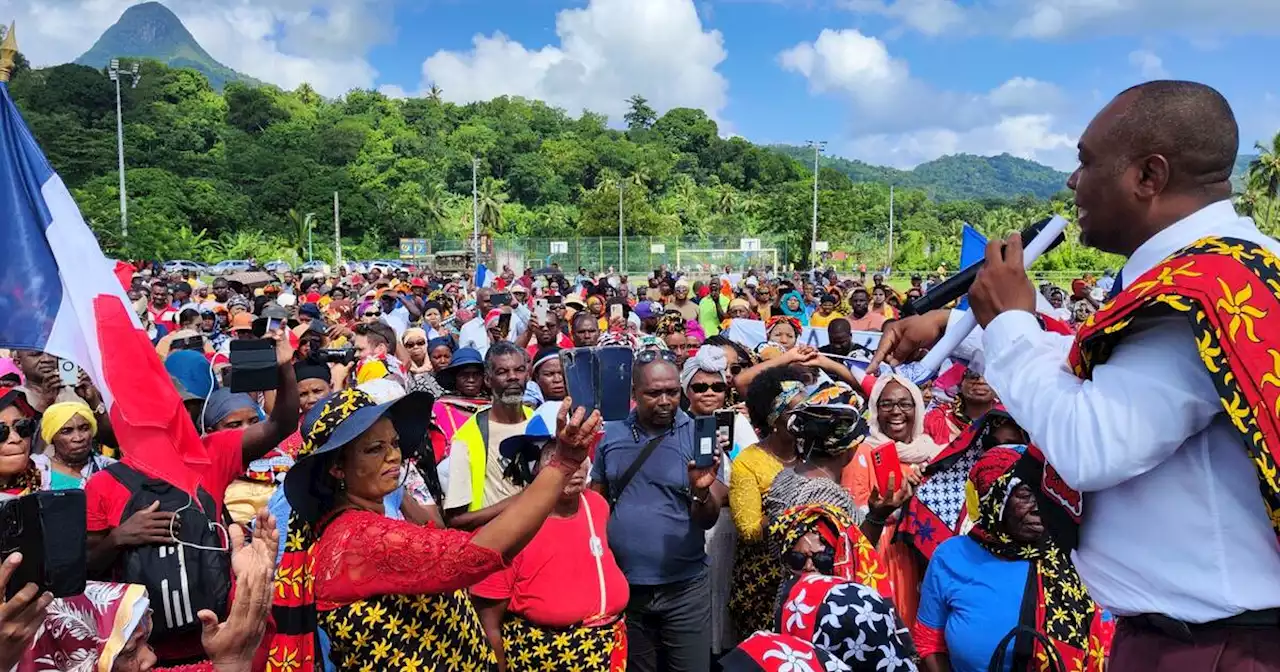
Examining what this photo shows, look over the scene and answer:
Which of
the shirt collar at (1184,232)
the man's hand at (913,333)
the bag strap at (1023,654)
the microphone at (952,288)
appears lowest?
the bag strap at (1023,654)

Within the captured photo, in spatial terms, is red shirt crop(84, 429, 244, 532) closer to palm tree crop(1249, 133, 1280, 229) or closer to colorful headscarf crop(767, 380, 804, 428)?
colorful headscarf crop(767, 380, 804, 428)

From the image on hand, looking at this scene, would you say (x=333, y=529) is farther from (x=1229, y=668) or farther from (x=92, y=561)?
(x=1229, y=668)

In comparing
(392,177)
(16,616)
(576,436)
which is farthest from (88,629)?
(392,177)

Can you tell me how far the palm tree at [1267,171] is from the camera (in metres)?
49.2

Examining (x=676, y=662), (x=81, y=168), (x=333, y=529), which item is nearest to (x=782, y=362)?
(x=676, y=662)

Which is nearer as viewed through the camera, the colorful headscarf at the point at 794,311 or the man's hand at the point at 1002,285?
the man's hand at the point at 1002,285

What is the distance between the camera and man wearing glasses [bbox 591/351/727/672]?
4160 mm

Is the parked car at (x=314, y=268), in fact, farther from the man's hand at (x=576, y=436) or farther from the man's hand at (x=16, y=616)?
the man's hand at (x=16, y=616)

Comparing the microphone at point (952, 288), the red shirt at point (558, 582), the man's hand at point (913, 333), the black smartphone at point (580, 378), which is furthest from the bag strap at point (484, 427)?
the microphone at point (952, 288)

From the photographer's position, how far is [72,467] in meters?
4.66

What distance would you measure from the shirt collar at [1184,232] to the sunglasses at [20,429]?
4.56 meters

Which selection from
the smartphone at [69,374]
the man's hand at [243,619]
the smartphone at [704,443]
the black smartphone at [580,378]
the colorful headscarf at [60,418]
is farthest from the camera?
the smartphone at [69,374]

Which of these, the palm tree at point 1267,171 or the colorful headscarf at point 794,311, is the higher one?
the palm tree at point 1267,171

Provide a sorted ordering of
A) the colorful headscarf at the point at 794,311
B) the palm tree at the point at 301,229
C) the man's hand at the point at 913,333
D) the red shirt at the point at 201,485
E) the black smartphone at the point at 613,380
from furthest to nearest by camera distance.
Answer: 1. the palm tree at the point at 301,229
2. the colorful headscarf at the point at 794,311
3. the red shirt at the point at 201,485
4. the black smartphone at the point at 613,380
5. the man's hand at the point at 913,333
